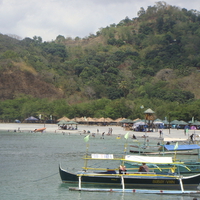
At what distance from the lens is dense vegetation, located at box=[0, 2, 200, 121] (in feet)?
359

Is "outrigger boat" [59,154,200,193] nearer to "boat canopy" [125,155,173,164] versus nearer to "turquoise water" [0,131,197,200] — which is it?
"turquoise water" [0,131,197,200]

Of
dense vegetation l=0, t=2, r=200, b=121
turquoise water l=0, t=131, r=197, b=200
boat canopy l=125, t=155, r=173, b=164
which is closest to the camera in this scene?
turquoise water l=0, t=131, r=197, b=200

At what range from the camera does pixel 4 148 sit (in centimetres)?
5266

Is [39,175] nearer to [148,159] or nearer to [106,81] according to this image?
[148,159]

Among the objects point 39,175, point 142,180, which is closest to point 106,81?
point 39,175

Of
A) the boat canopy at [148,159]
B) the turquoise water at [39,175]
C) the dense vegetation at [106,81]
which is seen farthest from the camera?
the dense vegetation at [106,81]

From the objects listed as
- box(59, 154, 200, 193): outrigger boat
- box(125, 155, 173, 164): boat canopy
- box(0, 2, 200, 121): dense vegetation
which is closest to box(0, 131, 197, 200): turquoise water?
box(59, 154, 200, 193): outrigger boat

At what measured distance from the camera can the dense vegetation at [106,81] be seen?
109 meters

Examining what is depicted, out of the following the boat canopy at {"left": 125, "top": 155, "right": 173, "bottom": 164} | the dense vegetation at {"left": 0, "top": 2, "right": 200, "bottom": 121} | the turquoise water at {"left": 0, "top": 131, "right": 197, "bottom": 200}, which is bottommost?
the turquoise water at {"left": 0, "top": 131, "right": 197, "bottom": 200}

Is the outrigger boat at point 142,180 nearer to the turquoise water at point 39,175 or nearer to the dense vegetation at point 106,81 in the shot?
the turquoise water at point 39,175

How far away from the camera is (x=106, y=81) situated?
511 feet

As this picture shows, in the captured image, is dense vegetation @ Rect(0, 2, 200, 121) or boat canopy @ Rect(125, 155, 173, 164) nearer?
boat canopy @ Rect(125, 155, 173, 164)

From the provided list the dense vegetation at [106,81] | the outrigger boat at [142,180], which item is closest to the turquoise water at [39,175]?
the outrigger boat at [142,180]

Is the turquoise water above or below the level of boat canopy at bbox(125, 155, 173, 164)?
below
